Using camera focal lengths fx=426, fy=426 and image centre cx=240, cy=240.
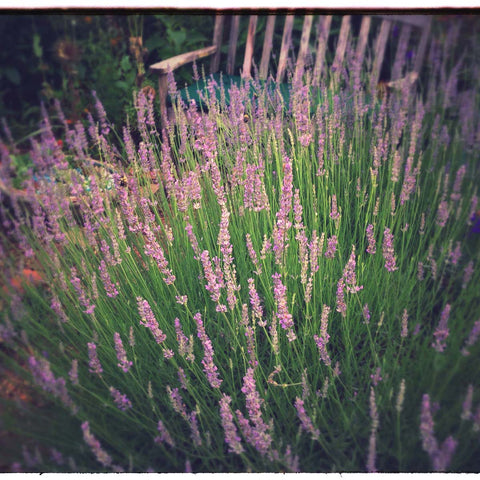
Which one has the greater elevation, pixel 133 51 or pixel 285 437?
pixel 133 51

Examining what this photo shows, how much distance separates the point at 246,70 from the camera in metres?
2.14

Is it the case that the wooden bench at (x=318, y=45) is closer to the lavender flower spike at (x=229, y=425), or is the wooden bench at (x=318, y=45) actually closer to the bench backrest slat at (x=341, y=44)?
the bench backrest slat at (x=341, y=44)

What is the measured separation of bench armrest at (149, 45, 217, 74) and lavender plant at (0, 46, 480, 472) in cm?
11

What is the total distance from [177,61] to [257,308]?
1.25 m

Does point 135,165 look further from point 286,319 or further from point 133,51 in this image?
point 286,319

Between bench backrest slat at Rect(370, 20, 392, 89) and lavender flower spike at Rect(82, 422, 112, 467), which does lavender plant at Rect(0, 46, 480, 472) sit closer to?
lavender flower spike at Rect(82, 422, 112, 467)

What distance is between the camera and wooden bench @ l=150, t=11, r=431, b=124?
1793 millimetres

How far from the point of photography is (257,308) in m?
1.32

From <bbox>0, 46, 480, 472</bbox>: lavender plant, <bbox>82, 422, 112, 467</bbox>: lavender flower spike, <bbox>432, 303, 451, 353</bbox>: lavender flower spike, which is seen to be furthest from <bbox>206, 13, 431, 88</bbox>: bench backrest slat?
<bbox>82, 422, 112, 467</bbox>: lavender flower spike

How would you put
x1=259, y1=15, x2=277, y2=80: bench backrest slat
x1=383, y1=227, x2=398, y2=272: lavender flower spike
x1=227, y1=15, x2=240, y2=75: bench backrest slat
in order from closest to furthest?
x1=383, y1=227, x2=398, y2=272: lavender flower spike
x1=227, y1=15, x2=240, y2=75: bench backrest slat
x1=259, y1=15, x2=277, y2=80: bench backrest slat

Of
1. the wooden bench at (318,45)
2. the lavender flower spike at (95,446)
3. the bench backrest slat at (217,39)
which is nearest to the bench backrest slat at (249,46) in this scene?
the wooden bench at (318,45)

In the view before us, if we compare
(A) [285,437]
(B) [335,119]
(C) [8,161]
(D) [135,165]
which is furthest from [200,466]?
(B) [335,119]

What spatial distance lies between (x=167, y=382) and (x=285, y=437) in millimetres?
478

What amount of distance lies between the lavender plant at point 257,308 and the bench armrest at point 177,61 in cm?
11
